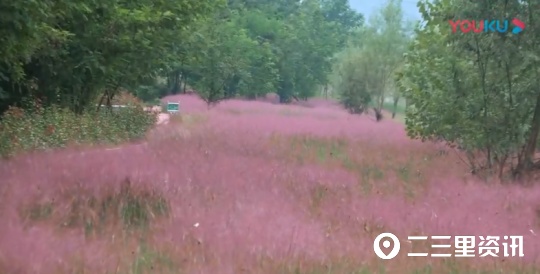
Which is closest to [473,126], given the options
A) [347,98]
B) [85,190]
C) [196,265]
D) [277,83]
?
[85,190]

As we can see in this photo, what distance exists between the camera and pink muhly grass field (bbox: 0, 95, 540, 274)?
6973 mm

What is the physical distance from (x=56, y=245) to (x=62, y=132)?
32.5ft

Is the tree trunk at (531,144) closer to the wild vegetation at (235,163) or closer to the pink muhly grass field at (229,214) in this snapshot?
the wild vegetation at (235,163)

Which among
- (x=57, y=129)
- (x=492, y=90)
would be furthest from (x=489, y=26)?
(x=57, y=129)

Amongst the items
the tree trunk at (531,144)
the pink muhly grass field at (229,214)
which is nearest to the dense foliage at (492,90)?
the tree trunk at (531,144)

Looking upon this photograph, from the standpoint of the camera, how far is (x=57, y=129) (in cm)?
1642

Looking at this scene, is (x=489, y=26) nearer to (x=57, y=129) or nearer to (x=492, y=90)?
Answer: (x=492, y=90)

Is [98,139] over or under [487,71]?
under

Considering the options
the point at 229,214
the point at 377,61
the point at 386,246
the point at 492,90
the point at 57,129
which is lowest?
the point at 386,246

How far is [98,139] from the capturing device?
18266mm

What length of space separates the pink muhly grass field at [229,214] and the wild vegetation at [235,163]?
0.03 metres

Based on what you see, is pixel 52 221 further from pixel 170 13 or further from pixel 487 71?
pixel 170 13

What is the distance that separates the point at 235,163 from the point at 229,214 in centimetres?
446

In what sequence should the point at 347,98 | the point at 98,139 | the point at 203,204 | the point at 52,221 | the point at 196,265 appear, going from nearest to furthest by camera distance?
the point at 196,265 < the point at 52,221 < the point at 203,204 < the point at 98,139 < the point at 347,98
